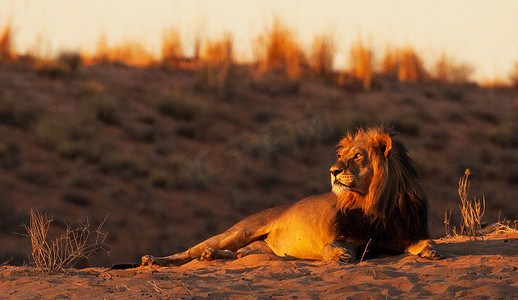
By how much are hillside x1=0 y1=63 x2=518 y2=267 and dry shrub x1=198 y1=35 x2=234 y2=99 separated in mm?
241

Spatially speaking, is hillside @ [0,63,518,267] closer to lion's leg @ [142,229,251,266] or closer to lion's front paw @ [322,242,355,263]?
lion's leg @ [142,229,251,266]

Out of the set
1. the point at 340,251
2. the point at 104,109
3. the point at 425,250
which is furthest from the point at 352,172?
the point at 104,109

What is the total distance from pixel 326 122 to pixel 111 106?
6922 millimetres

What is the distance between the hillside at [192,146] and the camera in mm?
18812

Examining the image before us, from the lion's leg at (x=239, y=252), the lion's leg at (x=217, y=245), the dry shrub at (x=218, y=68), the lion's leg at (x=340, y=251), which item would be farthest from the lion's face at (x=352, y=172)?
the dry shrub at (x=218, y=68)

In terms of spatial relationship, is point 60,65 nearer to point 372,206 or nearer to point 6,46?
point 6,46

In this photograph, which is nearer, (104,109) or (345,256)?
(345,256)

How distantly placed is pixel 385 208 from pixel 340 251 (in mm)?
580

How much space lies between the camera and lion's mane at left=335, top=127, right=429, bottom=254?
696 centimetres

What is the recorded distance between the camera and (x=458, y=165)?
24.8 metres

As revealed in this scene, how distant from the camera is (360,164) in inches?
275

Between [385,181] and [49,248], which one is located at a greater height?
[385,181]

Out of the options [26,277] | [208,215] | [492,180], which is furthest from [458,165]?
[26,277]

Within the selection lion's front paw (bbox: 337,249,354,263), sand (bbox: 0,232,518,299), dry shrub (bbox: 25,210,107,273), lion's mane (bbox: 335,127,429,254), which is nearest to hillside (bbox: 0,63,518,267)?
dry shrub (bbox: 25,210,107,273)
